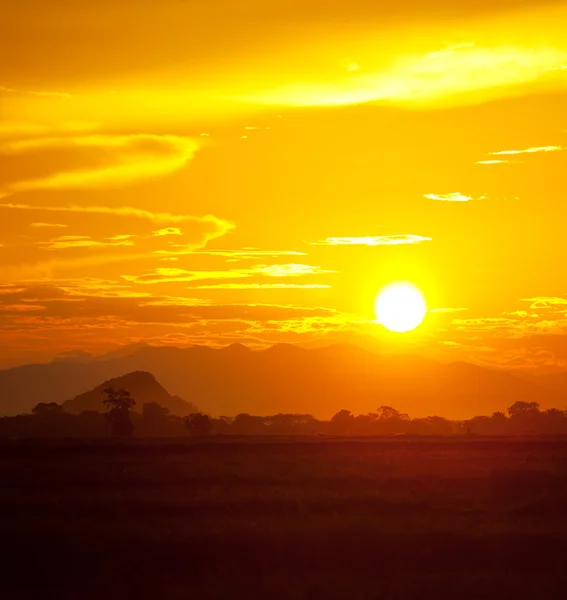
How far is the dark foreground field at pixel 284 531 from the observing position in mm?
30641

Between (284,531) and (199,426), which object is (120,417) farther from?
(284,531)

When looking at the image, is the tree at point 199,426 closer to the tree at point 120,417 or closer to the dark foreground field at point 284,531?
the tree at point 120,417

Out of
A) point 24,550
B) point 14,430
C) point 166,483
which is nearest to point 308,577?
point 24,550

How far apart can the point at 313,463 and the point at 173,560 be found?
130 ft

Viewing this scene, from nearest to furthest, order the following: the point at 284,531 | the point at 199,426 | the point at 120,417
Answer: the point at 284,531 < the point at 120,417 < the point at 199,426

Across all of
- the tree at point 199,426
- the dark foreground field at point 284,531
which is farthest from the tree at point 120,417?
the dark foreground field at point 284,531

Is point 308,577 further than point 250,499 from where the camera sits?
No

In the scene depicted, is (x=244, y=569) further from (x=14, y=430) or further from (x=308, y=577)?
(x=14, y=430)

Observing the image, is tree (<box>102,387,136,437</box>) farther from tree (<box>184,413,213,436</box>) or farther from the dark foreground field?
the dark foreground field

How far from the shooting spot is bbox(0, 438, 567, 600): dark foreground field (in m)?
30.6

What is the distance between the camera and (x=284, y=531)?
39.1 m

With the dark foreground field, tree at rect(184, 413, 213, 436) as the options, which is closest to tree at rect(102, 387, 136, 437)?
tree at rect(184, 413, 213, 436)

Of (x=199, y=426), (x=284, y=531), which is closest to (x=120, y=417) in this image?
(x=199, y=426)

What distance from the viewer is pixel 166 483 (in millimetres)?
59156
